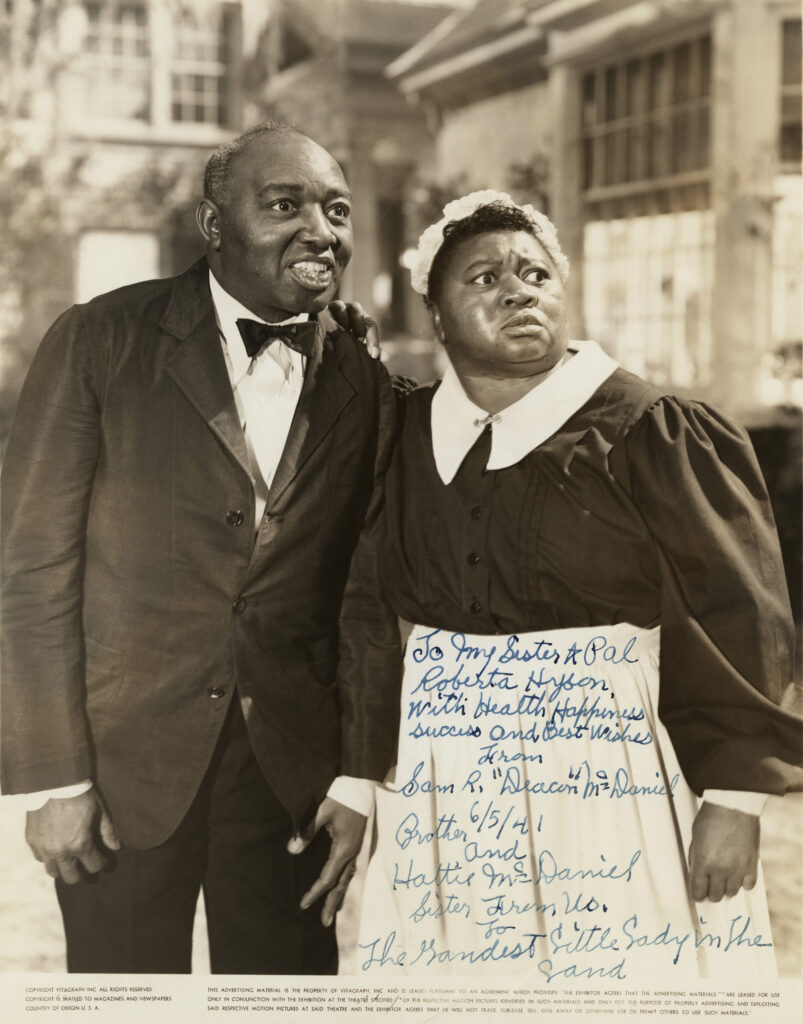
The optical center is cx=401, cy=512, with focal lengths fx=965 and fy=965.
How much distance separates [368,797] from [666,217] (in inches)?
56.1

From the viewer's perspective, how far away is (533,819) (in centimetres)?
173

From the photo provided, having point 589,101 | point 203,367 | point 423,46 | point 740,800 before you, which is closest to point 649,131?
point 589,101

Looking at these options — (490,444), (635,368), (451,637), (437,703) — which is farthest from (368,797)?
(635,368)

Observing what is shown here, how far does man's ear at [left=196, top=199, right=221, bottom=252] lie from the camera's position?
5.39ft

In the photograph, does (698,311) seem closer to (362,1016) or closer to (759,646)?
(759,646)

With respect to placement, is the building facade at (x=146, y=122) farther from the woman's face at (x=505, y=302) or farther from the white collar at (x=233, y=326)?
the woman's face at (x=505, y=302)

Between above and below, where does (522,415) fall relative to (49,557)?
above

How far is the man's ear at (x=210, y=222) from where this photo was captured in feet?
5.39

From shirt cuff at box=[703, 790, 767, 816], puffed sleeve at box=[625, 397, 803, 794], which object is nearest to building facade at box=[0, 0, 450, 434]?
puffed sleeve at box=[625, 397, 803, 794]

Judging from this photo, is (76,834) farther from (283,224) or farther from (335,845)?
(283,224)

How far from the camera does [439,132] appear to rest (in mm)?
2307

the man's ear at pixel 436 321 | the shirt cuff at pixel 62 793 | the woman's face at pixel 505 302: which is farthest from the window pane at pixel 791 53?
the shirt cuff at pixel 62 793

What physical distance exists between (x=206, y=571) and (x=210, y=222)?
595mm

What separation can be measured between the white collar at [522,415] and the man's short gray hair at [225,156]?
0.51 meters
